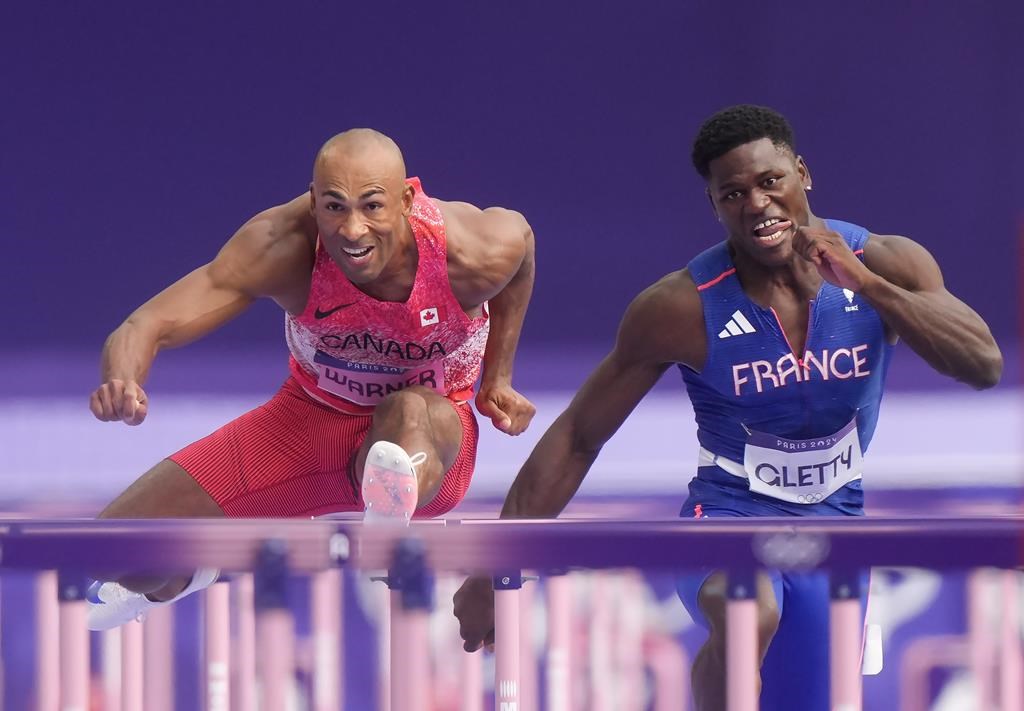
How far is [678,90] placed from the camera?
580cm

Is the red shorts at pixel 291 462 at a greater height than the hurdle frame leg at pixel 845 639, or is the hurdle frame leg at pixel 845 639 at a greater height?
the red shorts at pixel 291 462

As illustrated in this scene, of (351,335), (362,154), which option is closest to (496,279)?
(351,335)

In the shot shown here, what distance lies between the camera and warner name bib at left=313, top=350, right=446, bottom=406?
337 cm

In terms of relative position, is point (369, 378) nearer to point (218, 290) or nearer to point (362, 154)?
point (218, 290)

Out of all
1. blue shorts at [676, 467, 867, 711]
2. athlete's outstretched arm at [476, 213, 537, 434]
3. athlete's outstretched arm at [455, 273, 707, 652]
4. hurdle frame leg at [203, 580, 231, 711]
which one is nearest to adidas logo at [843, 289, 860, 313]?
athlete's outstretched arm at [455, 273, 707, 652]

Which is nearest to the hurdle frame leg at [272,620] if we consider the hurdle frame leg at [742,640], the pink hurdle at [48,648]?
the pink hurdle at [48,648]

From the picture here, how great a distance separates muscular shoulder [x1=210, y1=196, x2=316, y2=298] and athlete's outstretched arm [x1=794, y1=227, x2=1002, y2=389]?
1.07 metres

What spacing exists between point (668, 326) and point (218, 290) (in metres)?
0.94

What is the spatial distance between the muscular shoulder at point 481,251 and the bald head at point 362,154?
9.7 inches

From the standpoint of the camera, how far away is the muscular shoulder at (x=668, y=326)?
10.1 ft

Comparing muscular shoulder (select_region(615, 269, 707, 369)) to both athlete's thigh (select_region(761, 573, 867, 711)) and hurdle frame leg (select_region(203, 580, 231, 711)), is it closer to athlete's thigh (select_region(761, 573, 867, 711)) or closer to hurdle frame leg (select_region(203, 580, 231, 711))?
athlete's thigh (select_region(761, 573, 867, 711))

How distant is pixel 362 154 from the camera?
121 inches

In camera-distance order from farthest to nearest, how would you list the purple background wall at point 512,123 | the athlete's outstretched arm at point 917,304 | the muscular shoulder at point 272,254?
1. the purple background wall at point 512,123
2. the muscular shoulder at point 272,254
3. the athlete's outstretched arm at point 917,304

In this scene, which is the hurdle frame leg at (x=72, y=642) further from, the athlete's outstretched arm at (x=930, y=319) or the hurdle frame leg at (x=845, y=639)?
the athlete's outstretched arm at (x=930, y=319)
